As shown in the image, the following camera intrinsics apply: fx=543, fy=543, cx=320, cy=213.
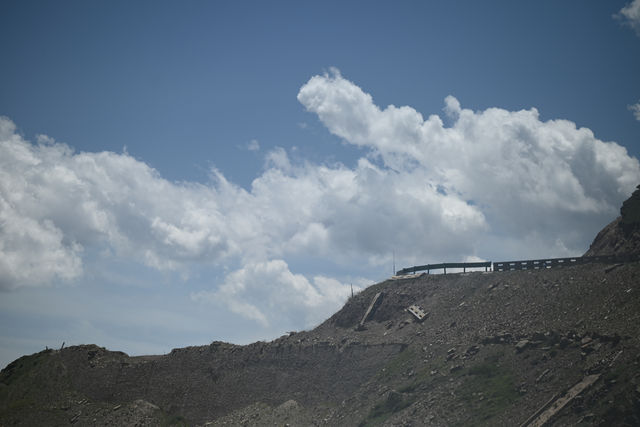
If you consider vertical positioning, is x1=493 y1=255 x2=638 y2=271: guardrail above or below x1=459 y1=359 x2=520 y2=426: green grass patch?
→ above

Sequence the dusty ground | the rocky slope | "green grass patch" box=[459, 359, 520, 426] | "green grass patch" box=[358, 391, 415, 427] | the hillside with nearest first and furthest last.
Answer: the hillside < the dusty ground < "green grass patch" box=[459, 359, 520, 426] < "green grass patch" box=[358, 391, 415, 427] < the rocky slope

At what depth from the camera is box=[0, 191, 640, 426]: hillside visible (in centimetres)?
3488

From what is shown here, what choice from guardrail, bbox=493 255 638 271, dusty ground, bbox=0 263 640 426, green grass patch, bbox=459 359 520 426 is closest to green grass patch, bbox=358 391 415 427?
dusty ground, bbox=0 263 640 426

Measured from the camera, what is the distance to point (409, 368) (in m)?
47.5

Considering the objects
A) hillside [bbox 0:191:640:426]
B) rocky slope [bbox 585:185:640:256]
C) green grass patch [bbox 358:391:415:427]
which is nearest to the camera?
hillside [bbox 0:191:640:426]

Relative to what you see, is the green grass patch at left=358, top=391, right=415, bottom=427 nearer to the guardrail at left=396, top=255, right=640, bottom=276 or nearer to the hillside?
the hillside

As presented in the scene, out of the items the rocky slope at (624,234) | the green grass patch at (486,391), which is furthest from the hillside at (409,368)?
the rocky slope at (624,234)

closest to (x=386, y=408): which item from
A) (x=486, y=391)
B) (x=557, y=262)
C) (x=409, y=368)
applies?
(x=409, y=368)

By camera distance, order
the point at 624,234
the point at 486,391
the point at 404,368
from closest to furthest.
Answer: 1. the point at 486,391
2. the point at 404,368
3. the point at 624,234

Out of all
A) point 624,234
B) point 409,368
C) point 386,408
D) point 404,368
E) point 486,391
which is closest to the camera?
point 486,391

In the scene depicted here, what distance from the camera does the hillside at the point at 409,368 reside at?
34.9m

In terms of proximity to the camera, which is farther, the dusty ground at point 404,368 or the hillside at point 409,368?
the dusty ground at point 404,368

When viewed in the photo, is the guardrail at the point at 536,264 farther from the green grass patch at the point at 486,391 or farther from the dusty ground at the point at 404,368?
the green grass patch at the point at 486,391

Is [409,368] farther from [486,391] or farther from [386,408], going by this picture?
[486,391]
